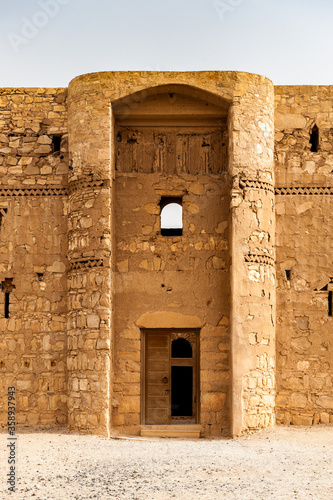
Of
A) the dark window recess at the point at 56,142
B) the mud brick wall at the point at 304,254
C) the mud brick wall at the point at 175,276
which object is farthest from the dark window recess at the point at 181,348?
the dark window recess at the point at 56,142

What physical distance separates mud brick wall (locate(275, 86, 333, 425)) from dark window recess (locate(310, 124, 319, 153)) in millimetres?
50

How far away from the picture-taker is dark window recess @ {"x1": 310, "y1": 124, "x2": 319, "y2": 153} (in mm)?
15402

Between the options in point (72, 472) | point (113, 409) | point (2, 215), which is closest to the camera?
point (72, 472)

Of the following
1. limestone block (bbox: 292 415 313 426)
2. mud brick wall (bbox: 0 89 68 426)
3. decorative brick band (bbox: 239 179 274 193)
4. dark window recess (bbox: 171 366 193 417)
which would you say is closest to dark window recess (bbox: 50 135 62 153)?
mud brick wall (bbox: 0 89 68 426)

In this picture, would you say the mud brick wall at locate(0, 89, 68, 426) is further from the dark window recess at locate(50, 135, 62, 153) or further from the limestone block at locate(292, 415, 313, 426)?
the limestone block at locate(292, 415, 313, 426)

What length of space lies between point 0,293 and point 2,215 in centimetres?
155

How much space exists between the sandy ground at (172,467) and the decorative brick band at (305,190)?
4.64 meters

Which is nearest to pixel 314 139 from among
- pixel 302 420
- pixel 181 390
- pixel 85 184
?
pixel 85 184

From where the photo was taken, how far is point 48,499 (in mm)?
8922

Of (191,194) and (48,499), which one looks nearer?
(48,499)

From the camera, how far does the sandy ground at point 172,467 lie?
30.2 ft

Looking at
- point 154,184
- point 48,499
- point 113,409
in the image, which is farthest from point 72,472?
point 154,184

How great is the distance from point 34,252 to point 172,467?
602cm

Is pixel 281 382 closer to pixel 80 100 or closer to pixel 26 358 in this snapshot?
pixel 26 358
